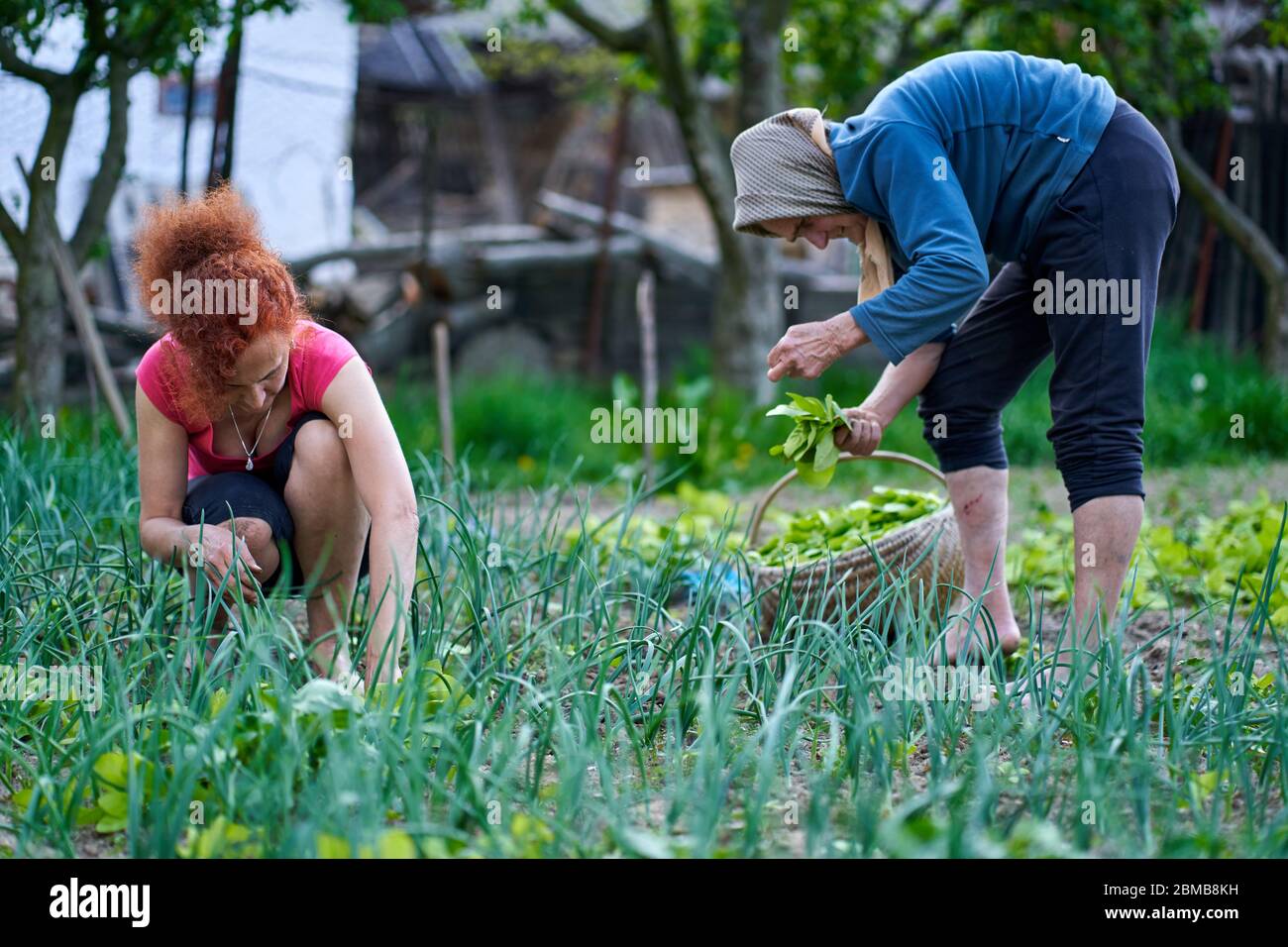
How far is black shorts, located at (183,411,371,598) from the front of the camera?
226 cm

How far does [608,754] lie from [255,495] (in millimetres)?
860

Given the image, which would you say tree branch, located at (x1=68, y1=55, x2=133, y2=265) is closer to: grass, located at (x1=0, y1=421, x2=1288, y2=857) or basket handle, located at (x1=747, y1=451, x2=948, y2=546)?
grass, located at (x1=0, y1=421, x2=1288, y2=857)

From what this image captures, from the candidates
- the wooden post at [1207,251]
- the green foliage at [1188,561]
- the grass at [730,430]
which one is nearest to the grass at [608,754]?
the green foliage at [1188,561]

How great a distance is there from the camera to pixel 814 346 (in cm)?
221

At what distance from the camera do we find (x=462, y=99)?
1488cm

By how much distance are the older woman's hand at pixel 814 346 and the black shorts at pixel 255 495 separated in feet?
2.70

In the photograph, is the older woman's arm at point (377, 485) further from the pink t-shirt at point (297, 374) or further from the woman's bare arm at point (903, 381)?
the woman's bare arm at point (903, 381)

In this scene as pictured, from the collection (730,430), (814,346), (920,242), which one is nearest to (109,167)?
(730,430)

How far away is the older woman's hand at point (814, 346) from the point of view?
2.20 m

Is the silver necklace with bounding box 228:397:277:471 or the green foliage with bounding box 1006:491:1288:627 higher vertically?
the silver necklace with bounding box 228:397:277:471

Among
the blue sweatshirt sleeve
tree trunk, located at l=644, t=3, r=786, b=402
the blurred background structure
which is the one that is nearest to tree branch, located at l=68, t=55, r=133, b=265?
the blurred background structure

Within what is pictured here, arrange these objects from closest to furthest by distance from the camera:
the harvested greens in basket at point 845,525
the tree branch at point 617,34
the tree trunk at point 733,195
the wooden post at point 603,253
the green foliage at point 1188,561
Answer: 1. the harvested greens in basket at point 845,525
2. the green foliage at point 1188,561
3. the tree branch at point 617,34
4. the tree trunk at point 733,195
5. the wooden post at point 603,253
